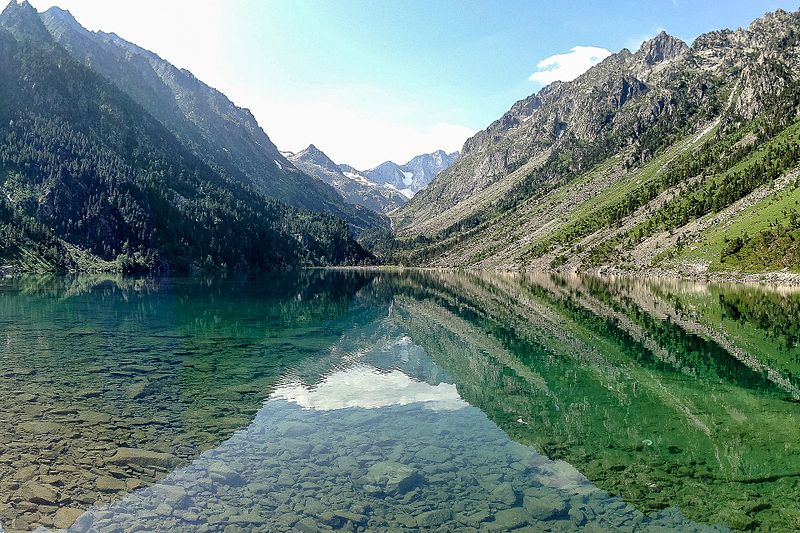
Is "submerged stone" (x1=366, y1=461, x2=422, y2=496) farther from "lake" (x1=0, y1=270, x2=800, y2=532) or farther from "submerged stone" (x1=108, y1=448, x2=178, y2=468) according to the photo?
"submerged stone" (x1=108, y1=448, x2=178, y2=468)

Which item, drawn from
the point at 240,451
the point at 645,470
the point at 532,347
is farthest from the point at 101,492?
the point at 532,347

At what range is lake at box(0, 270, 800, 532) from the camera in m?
17.3

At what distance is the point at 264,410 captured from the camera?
29.4m

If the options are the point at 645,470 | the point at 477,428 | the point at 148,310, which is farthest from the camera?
the point at 148,310

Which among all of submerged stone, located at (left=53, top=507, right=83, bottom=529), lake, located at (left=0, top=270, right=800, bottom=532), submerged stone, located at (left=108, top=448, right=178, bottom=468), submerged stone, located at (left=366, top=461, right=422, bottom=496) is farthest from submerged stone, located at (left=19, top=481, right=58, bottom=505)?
submerged stone, located at (left=366, top=461, right=422, bottom=496)

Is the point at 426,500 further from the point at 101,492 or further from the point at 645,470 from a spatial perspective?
the point at 101,492

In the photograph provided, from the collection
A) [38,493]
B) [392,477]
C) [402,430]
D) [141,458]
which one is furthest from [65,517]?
[402,430]

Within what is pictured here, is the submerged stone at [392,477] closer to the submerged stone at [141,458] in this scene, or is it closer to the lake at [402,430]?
the lake at [402,430]

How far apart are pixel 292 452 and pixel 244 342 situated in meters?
32.4

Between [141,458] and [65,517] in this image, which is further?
[141,458]

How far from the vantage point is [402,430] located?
26828 mm

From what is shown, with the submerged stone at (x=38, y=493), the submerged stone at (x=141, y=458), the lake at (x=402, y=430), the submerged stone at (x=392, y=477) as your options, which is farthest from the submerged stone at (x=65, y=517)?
the submerged stone at (x=392, y=477)

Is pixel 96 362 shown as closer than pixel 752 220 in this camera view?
Yes

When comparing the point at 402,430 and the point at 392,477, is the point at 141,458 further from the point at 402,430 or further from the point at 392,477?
the point at 402,430
